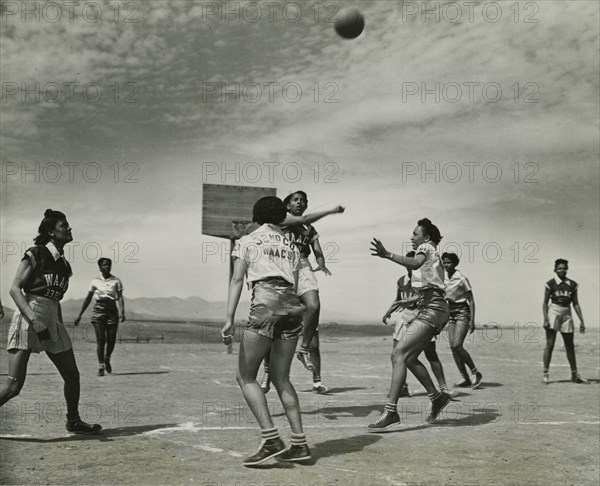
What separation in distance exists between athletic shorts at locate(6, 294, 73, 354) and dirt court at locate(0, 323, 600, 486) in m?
0.82

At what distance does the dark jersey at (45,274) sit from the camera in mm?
5820

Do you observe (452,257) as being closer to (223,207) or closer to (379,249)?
(379,249)

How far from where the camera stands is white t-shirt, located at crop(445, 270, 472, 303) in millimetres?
10617

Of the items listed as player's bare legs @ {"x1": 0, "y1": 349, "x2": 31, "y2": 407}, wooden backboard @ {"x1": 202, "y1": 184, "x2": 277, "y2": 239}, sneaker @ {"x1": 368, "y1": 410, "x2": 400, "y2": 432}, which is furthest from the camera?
wooden backboard @ {"x1": 202, "y1": 184, "x2": 277, "y2": 239}

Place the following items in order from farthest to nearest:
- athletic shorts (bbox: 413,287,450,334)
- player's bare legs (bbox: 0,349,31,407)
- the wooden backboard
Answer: the wooden backboard, athletic shorts (bbox: 413,287,450,334), player's bare legs (bbox: 0,349,31,407)

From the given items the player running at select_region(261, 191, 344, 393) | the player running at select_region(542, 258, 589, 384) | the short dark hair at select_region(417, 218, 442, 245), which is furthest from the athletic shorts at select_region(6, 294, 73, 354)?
the player running at select_region(542, 258, 589, 384)

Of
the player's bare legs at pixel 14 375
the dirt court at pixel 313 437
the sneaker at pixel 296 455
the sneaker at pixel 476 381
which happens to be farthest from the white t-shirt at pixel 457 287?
the player's bare legs at pixel 14 375

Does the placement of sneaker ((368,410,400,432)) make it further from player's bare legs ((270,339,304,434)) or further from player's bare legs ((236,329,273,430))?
player's bare legs ((236,329,273,430))

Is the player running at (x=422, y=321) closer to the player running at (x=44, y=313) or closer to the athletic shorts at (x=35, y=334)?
the player running at (x=44, y=313)

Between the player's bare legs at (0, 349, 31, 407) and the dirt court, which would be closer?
the dirt court

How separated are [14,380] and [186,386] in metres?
4.62

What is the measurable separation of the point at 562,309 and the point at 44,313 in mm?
8995

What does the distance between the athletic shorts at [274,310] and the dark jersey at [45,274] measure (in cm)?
195

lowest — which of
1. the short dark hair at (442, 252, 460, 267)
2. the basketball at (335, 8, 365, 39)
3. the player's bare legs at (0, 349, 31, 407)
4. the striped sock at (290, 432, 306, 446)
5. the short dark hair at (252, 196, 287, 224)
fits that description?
the striped sock at (290, 432, 306, 446)
